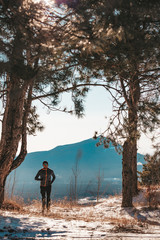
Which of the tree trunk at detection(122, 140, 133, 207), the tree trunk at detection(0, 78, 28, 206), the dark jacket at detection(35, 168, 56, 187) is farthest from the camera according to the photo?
the tree trunk at detection(122, 140, 133, 207)

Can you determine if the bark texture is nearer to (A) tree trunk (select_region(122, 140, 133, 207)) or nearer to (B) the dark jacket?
(B) the dark jacket

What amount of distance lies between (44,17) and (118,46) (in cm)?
137

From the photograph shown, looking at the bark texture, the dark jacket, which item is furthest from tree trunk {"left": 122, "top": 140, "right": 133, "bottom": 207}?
the bark texture

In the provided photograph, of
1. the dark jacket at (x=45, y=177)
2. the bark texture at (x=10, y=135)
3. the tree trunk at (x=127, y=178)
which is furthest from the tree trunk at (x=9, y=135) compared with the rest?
the tree trunk at (x=127, y=178)

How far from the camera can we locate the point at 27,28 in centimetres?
376

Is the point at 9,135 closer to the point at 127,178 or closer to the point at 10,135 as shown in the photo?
the point at 10,135

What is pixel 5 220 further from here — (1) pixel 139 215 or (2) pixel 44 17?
(1) pixel 139 215

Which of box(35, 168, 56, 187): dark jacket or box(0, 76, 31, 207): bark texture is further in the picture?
box(35, 168, 56, 187): dark jacket

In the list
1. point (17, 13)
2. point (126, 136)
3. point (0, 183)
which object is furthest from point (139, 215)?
point (17, 13)

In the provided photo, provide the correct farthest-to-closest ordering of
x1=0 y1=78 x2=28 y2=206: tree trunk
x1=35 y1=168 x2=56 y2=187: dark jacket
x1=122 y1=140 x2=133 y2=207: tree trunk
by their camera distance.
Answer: x1=122 y1=140 x2=133 y2=207: tree trunk → x1=35 y1=168 x2=56 y2=187: dark jacket → x1=0 y1=78 x2=28 y2=206: tree trunk

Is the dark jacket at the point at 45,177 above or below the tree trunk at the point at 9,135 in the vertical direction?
below

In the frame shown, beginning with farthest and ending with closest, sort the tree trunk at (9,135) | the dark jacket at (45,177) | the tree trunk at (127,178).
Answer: the tree trunk at (127,178), the dark jacket at (45,177), the tree trunk at (9,135)

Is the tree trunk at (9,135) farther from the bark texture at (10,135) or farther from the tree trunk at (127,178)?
the tree trunk at (127,178)

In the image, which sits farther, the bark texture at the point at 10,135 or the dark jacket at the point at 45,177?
the dark jacket at the point at 45,177
